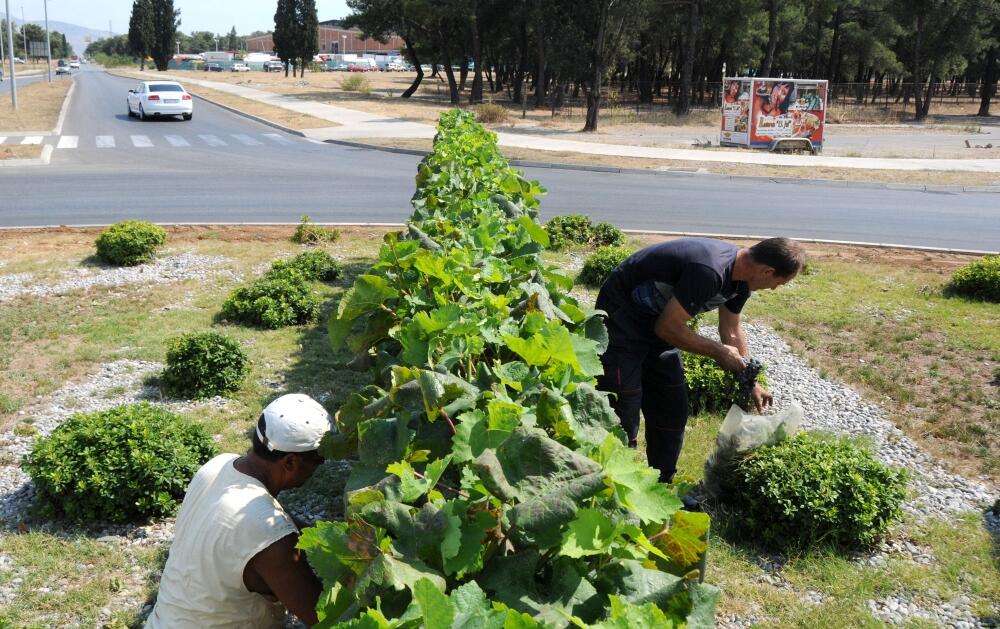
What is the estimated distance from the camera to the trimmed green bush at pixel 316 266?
10.1 metres

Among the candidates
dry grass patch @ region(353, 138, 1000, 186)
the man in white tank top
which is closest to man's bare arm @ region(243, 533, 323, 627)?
the man in white tank top

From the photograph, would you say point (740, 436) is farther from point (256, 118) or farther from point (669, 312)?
point (256, 118)

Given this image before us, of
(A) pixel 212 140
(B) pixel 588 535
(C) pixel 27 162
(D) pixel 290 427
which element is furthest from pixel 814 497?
(A) pixel 212 140

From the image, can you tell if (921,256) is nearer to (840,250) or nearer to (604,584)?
(840,250)

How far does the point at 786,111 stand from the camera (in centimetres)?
2908

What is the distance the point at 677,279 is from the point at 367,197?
13176 millimetres

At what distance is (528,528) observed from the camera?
191 cm

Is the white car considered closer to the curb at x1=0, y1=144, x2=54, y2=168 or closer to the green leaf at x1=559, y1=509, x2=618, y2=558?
the curb at x1=0, y1=144, x2=54, y2=168

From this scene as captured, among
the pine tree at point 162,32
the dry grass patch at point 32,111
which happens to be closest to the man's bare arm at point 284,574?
the dry grass patch at point 32,111

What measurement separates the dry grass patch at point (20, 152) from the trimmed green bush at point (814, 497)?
71.2 ft

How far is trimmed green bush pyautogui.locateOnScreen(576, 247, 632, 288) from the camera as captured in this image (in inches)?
388

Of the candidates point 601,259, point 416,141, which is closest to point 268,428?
point 601,259

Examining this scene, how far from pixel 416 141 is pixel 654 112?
2609 centimetres

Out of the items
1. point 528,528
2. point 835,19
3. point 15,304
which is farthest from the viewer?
point 835,19
